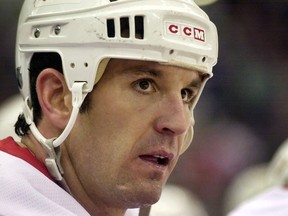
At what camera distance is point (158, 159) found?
1678 mm

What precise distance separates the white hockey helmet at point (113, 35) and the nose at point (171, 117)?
0.08 m

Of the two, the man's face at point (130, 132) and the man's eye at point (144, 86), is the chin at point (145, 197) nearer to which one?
the man's face at point (130, 132)

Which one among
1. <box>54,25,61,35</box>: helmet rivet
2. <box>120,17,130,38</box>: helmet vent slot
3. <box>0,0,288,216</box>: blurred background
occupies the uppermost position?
<box>120,17,130,38</box>: helmet vent slot

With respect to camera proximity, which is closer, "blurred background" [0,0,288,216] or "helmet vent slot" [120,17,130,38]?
"helmet vent slot" [120,17,130,38]

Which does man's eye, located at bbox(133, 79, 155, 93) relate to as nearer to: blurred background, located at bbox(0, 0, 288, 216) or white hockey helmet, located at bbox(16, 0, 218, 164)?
white hockey helmet, located at bbox(16, 0, 218, 164)

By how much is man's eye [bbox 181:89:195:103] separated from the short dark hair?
0.21m

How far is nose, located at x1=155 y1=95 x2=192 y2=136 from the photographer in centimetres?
165

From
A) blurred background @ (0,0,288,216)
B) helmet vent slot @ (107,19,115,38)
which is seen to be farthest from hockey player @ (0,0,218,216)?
blurred background @ (0,0,288,216)

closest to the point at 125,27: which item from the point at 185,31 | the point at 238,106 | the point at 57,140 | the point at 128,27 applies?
the point at 128,27

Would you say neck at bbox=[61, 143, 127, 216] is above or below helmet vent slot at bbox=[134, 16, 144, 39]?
below

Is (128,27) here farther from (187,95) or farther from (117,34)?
(187,95)

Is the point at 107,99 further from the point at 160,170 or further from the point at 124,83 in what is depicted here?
the point at 160,170

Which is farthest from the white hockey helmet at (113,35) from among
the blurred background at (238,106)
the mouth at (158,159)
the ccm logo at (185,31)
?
the blurred background at (238,106)

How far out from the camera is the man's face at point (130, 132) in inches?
65.1
